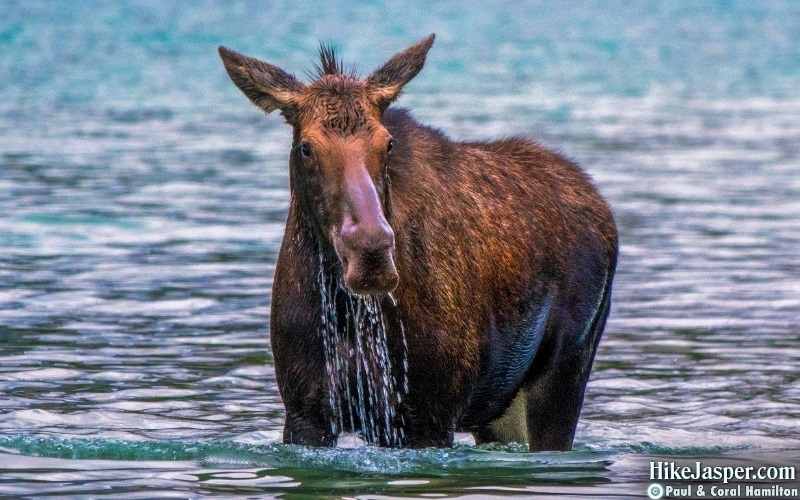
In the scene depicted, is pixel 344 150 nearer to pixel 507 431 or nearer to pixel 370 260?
pixel 370 260

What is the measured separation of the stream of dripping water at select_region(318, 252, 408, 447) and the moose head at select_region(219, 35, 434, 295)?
344 millimetres

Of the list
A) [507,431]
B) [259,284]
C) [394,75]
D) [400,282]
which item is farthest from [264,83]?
[259,284]

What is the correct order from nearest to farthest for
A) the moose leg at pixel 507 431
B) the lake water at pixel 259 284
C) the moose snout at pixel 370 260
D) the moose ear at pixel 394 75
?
the moose snout at pixel 370 260
the moose ear at pixel 394 75
the lake water at pixel 259 284
the moose leg at pixel 507 431

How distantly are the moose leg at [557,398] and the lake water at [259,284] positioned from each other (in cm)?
23

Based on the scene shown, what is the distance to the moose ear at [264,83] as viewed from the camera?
7879mm

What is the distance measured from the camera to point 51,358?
11.3 metres

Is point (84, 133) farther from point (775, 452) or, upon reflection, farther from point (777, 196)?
point (775, 452)

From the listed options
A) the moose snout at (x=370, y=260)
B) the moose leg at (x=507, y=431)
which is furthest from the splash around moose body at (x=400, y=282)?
the moose leg at (x=507, y=431)

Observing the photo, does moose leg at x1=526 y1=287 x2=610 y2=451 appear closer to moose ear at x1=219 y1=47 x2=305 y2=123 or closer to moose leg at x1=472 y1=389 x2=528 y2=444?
moose leg at x1=472 y1=389 x2=528 y2=444

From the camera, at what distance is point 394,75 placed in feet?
26.7

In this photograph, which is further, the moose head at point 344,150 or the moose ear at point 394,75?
the moose ear at point 394,75

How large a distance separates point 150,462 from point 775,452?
328 cm

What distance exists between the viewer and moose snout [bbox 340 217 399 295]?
709 centimetres

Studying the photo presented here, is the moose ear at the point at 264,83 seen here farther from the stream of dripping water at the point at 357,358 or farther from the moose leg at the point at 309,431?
the moose leg at the point at 309,431
